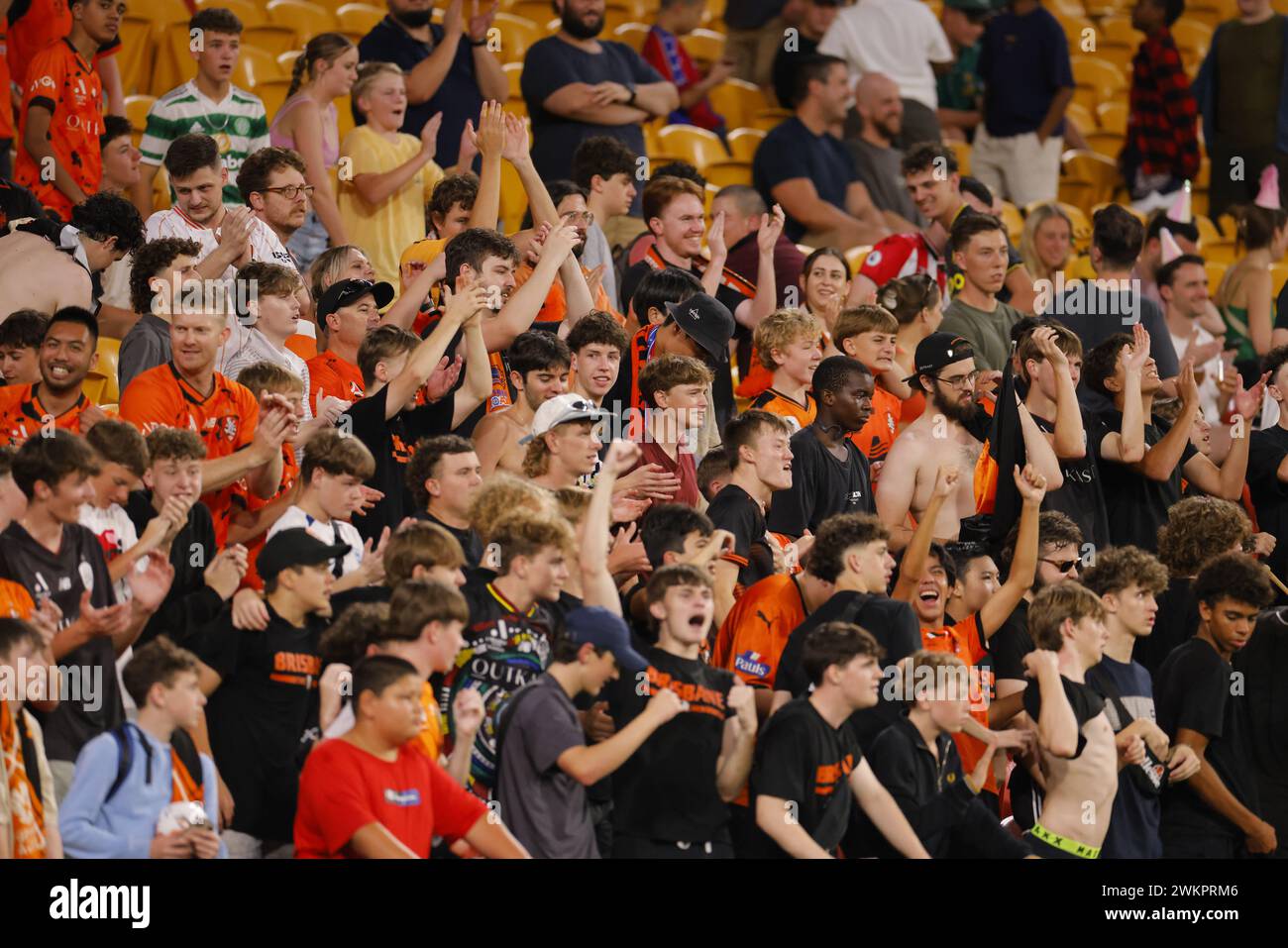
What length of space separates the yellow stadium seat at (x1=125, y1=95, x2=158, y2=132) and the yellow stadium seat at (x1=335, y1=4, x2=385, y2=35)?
1.58 metres

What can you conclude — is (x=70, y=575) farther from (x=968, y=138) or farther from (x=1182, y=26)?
(x=1182, y=26)

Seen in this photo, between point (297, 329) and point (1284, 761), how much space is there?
4108mm

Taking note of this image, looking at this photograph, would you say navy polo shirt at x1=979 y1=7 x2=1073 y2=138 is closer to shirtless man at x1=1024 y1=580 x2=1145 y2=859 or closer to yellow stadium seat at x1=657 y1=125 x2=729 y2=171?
yellow stadium seat at x1=657 y1=125 x2=729 y2=171

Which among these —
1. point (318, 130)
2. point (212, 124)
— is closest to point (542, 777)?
point (318, 130)

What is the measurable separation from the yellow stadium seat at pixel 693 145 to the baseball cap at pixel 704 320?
4.16 metres

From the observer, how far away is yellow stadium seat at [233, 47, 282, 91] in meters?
11.2

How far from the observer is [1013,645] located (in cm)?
752

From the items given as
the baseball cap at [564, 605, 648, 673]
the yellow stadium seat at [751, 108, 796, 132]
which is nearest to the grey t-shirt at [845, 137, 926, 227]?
→ the yellow stadium seat at [751, 108, 796, 132]

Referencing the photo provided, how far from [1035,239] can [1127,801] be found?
4.94 m

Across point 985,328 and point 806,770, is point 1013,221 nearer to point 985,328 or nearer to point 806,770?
point 985,328

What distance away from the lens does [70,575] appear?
19.4ft

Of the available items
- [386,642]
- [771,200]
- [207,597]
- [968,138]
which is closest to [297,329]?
[207,597]

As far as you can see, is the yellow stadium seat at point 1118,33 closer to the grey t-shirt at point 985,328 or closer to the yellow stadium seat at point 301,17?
the yellow stadium seat at point 301,17

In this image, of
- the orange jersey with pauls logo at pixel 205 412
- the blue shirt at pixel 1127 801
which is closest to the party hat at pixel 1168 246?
the blue shirt at pixel 1127 801
